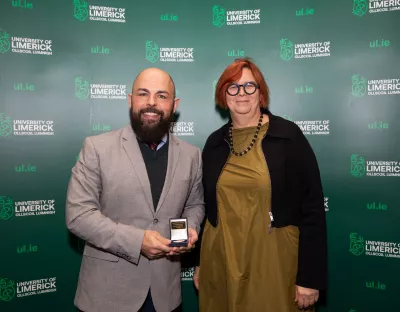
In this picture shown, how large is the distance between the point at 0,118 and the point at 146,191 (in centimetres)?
175

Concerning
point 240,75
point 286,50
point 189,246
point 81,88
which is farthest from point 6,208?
point 286,50

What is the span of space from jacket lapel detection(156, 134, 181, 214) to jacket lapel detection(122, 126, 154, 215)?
8cm

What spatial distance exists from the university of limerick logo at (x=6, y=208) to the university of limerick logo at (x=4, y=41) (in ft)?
4.23

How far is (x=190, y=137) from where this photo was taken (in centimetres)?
315

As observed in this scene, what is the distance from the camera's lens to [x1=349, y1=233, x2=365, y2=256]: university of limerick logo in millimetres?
2920

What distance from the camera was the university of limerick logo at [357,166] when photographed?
115 inches

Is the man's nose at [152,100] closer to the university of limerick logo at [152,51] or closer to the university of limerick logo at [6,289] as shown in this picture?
the university of limerick logo at [152,51]

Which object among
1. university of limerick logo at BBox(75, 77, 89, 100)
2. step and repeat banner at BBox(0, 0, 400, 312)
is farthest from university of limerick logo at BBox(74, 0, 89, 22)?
university of limerick logo at BBox(75, 77, 89, 100)

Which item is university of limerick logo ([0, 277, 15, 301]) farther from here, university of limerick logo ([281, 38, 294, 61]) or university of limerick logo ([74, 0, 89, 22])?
university of limerick logo ([281, 38, 294, 61])

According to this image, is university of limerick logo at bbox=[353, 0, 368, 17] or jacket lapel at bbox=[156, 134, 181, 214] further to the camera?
university of limerick logo at bbox=[353, 0, 368, 17]

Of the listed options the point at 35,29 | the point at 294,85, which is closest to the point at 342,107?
the point at 294,85

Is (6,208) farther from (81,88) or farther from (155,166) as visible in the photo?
(155,166)

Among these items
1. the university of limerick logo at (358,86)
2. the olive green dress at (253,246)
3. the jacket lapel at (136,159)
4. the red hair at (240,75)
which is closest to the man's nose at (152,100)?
the jacket lapel at (136,159)

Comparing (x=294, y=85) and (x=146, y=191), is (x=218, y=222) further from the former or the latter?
(x=294, y=85)
